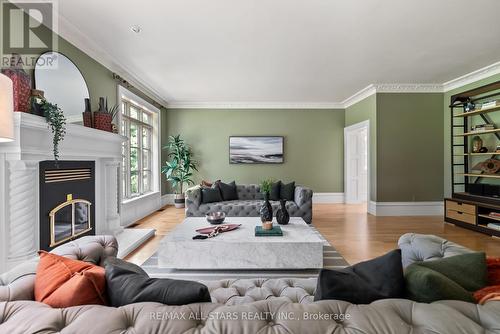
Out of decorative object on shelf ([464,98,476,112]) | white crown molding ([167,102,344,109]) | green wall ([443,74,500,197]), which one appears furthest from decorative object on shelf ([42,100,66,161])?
green wall ([443,74,500,197])

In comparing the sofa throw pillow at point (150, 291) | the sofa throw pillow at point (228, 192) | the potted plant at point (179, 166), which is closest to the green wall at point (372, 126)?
the sofa throw pillow at point (228, 192)

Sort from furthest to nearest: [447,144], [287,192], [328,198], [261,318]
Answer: [328,198] < [447,144] < [287,192] < [261,318]

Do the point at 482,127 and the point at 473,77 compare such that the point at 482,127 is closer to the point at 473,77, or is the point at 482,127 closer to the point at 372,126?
the point at 473,77

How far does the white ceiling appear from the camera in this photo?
8.79 feet

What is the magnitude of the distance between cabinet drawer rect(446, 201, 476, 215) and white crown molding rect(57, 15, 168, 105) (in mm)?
6307

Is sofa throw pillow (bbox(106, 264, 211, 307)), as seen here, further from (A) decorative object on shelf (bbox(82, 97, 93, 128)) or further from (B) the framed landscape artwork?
(B) the framed landscape artwork

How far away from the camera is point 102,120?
3582 millimetres

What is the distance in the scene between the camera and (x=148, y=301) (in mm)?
924

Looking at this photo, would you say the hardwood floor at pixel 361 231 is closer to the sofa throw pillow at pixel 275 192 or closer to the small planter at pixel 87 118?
the sofa throw pillow at pixel 275 192

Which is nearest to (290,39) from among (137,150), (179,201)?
(137,150)

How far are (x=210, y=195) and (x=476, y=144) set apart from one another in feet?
16.1

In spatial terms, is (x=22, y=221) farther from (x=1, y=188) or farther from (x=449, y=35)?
(x=449, y=35)

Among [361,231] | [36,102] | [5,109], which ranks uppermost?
[36,102]

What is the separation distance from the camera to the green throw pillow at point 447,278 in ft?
3.03
